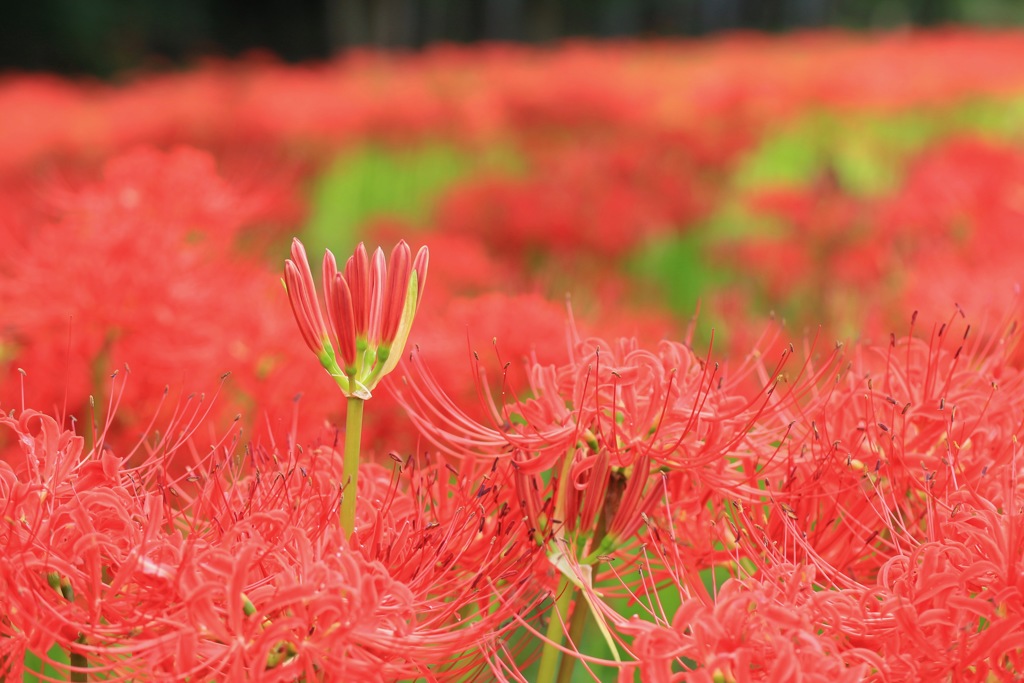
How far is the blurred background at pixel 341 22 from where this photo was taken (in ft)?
30.5

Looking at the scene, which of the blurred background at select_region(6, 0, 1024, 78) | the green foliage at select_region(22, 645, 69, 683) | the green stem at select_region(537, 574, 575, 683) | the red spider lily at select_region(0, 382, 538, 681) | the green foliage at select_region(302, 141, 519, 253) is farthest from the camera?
the blurred background at select_region(6, 0, 1024, 78)

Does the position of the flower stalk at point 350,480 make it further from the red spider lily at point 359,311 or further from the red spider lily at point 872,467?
the red spider lily at point 872,467

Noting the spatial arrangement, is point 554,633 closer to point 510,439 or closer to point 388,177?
point 510,439

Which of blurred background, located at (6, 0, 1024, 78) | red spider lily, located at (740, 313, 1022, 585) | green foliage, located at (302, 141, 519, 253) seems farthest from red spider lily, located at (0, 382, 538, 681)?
blurred background, located at (6, 0, 1024, 78)

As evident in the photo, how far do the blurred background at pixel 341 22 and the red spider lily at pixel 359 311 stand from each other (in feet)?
27.9

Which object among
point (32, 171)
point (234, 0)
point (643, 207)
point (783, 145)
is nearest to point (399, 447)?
point (643, 207)

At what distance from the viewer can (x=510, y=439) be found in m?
0.75

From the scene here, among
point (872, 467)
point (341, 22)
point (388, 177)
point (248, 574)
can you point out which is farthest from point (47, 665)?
point (341, 22)

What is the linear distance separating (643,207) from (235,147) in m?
1.39

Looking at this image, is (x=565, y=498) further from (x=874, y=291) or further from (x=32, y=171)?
(x=32, y=171)

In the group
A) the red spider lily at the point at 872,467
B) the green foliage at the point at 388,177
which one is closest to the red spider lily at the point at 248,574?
the red spider lily at the point at 872,467

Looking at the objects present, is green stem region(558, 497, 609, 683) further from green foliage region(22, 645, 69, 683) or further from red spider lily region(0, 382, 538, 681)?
green foliage region(22, 645, 69, 683)

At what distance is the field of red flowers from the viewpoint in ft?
2.08

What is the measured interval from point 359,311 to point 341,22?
9850mm
